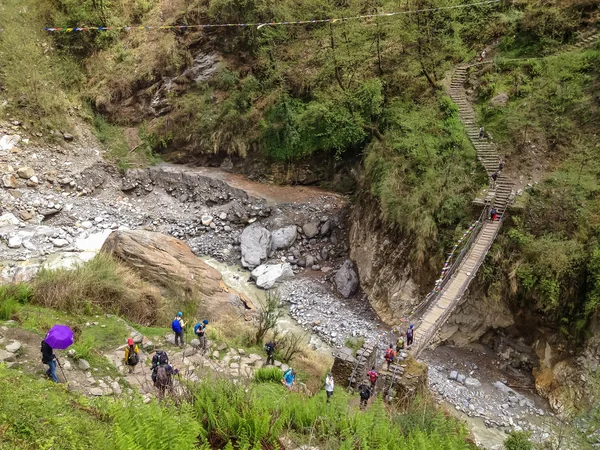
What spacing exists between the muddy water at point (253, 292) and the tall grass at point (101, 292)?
5627mm

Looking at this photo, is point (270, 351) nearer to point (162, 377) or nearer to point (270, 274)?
point (162, 377)

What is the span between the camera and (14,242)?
19141 millimetres

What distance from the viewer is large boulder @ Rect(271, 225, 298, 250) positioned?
872 inches

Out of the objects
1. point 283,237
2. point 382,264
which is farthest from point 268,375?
point 283,237

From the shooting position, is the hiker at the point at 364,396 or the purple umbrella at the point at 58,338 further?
the hiker at the point at 364,396

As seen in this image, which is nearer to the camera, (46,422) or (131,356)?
(46,422)

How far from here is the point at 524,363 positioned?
51.7ft

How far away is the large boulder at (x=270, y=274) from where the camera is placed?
2011 cm

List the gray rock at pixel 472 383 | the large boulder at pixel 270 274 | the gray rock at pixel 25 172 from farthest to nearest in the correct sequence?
the gray rock at pixel 25 172 < the large boulder at pixel 270 274 < the gray rock at pixel 472 383

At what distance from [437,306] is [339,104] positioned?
13.9 metres

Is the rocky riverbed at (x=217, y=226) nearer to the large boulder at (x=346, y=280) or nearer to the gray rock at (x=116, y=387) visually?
the large boulder at (x=346, y=280)

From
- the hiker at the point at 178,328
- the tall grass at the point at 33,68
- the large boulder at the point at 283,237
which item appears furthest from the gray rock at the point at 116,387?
the tall grass at the point at 33,68

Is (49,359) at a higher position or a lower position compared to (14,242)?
higher

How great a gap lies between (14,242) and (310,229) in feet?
46.4
